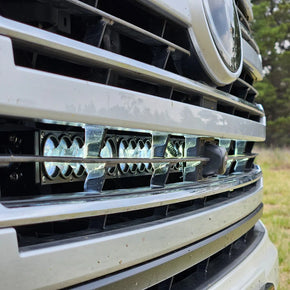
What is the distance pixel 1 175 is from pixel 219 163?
949 millimetres

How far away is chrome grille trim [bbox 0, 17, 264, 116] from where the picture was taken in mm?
898

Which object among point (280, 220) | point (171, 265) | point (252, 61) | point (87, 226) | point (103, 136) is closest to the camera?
point (103, 136)

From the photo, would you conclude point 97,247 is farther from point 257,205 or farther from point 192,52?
point 257,205

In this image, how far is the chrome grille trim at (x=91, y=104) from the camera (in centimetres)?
87

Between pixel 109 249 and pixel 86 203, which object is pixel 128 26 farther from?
pixel 109 249

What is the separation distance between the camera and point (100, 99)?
109cm

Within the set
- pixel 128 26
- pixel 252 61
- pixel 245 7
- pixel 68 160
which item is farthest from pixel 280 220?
pixel 68 160

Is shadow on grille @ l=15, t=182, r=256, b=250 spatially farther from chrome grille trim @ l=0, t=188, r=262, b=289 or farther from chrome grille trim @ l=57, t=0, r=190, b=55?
chrome grille trim @ l=57, t=0, r=190, b=55

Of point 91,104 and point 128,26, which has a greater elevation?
point 128,26

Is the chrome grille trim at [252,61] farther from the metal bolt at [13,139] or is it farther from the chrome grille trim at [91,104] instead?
the metal bolt at [13,139]

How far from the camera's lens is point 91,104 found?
3.47 feet

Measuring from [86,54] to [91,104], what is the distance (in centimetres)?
13

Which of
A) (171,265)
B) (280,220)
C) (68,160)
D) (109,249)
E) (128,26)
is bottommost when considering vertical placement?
(280,220)

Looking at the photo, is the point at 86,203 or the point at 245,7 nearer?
the point at 86,203
